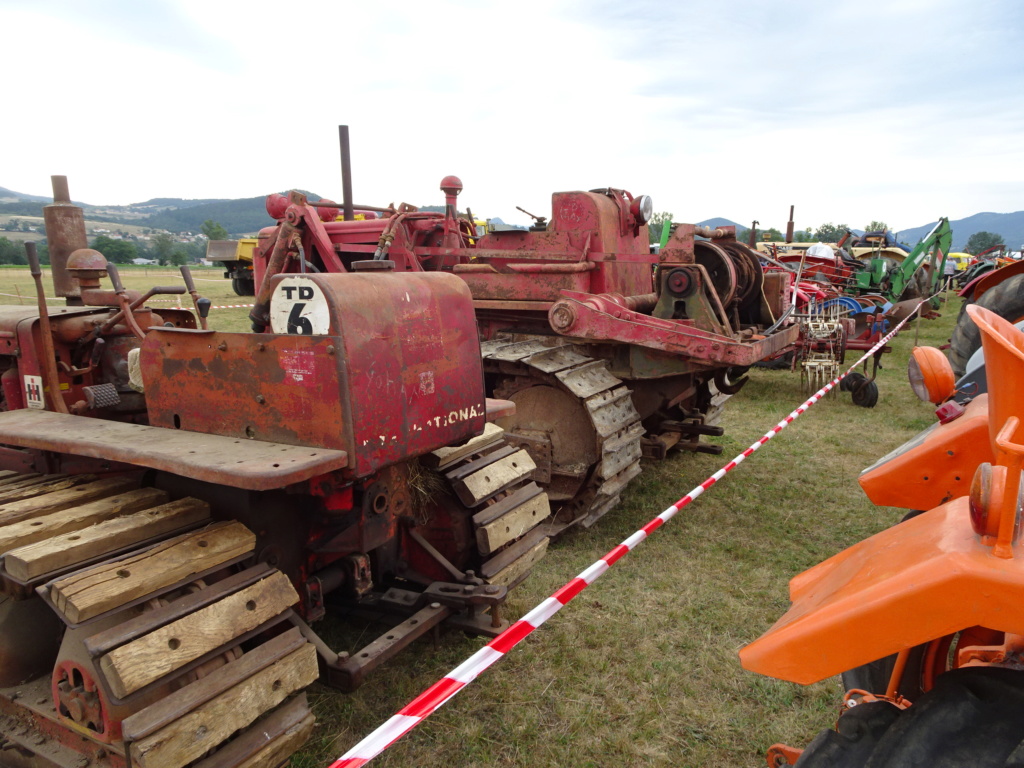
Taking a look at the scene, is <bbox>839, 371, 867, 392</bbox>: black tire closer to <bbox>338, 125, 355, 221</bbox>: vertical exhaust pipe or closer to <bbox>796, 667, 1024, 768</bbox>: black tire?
<bbox>338, 125, 355, 221</bbox>: vertical exhaust pipe

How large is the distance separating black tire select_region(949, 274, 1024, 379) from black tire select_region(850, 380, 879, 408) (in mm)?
1521

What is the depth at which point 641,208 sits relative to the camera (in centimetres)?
590

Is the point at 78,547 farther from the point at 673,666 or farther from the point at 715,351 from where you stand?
the point at 715,351

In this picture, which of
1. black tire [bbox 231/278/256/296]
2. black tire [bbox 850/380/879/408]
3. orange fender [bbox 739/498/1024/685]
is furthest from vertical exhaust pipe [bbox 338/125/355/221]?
black tire [bbox 850/380/879/408]

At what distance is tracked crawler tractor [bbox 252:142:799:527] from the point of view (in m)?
5.03

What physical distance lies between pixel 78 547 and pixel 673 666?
2604 mm

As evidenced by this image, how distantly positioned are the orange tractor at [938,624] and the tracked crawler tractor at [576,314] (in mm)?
3196

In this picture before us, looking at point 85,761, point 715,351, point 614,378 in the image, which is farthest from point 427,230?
point 85,761

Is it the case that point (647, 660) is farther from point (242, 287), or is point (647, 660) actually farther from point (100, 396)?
point (242, 287)

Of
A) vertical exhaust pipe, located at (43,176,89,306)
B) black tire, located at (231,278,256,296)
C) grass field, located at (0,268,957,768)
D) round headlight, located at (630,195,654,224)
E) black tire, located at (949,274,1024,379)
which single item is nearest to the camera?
grass field, located at (0,268,957,768)

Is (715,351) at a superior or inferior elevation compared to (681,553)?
superior

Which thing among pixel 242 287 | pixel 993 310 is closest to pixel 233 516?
pixel 242 287

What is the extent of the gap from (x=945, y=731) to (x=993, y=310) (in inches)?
269

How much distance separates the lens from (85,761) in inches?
87.9
